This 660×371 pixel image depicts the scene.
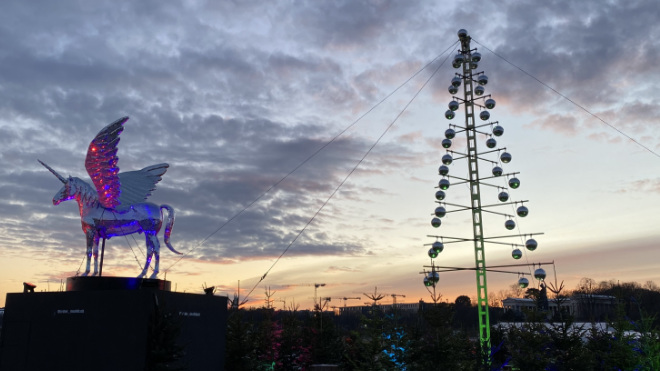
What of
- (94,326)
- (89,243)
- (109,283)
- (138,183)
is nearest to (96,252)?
(89,243)

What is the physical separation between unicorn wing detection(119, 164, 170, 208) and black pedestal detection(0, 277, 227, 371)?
113 inches

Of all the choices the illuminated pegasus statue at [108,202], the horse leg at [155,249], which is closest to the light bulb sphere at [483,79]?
the illuminated pegasus statue at [108,202]

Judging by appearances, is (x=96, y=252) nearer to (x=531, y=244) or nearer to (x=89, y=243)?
(x=89, y=243)

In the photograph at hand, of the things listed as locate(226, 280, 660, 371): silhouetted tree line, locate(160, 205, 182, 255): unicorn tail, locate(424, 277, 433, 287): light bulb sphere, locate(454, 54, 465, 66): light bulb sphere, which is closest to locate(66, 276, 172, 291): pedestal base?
locate(160, 205, 182, 255): unicorn tail

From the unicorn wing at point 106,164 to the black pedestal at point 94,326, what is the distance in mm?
2946

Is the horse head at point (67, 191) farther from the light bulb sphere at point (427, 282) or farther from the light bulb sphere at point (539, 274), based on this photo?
the light bulb sphere at point (539, 274)

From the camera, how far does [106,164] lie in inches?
819

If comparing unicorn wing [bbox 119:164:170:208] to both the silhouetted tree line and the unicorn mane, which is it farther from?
the silhouetted tree line

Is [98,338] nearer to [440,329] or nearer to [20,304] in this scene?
[20,304]

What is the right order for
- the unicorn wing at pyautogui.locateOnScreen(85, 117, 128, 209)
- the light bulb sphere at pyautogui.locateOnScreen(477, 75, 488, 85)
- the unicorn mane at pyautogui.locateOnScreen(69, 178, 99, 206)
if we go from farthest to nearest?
the light bulb sphere at pyautogui.locateOnScreen(477, 75, 488, 85)
the unicorn wing at pyautogui.locateOnScreen(85, 117, 128, 209)
the unicorn mane at pyautogui.locateOnScreen(69, 178, 99, 206)

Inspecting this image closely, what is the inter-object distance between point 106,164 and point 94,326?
562 cm

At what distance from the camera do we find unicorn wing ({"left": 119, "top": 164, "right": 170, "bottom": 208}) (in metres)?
21.1

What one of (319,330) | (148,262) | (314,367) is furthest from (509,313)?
(148,262)

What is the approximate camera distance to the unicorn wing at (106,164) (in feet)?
67.1
